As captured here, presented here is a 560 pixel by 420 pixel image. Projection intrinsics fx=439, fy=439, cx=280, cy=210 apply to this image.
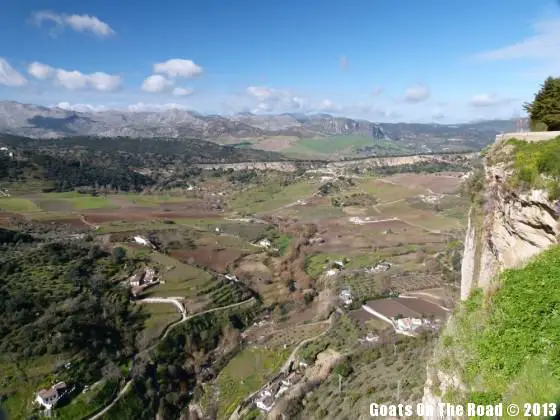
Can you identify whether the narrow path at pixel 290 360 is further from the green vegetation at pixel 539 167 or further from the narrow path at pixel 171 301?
the green vegetation at pixel 539 167

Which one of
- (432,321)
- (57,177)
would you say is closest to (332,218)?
(432,321)

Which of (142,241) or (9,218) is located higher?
(9,218)

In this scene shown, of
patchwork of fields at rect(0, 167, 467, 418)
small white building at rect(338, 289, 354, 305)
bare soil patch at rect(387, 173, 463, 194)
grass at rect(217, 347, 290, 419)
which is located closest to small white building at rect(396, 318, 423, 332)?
patchwork of fields at rect(0, 167, 467, 418)

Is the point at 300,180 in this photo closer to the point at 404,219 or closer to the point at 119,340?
the point at 404,219

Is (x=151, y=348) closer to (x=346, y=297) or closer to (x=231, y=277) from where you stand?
(x=231, y=277)

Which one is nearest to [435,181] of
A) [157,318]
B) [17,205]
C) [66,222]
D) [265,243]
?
[265,243]
